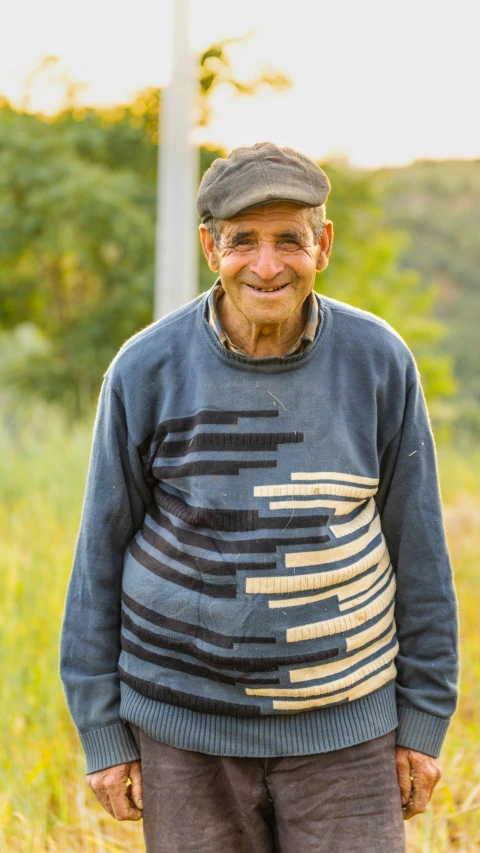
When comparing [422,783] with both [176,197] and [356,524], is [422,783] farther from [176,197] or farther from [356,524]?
[176,197]

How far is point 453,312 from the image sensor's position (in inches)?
1753

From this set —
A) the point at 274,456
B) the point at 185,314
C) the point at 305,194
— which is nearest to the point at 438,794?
the point at 274,456

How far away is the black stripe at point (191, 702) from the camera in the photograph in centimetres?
170

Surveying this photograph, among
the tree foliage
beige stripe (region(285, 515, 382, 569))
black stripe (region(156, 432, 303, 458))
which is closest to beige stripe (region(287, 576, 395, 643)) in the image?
beige stripe (region(285, 515, 382, 569))

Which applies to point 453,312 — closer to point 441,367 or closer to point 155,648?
point 441,367

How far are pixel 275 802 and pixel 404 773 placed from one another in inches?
11.3

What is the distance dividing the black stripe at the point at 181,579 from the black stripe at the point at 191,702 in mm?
205

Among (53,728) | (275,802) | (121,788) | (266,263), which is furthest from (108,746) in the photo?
(53,728)

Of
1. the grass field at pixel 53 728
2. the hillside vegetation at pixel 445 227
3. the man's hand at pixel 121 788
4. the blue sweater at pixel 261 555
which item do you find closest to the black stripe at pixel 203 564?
the blue sweater at pixel 261 555

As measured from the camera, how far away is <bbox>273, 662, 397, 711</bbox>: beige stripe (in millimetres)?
1689

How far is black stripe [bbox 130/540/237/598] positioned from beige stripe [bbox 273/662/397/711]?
23 cm

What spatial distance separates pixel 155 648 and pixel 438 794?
1391 mm

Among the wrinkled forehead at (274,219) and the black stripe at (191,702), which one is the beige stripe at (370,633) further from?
the wrinkled forehead at (274,219)

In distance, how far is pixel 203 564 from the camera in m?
1.69
